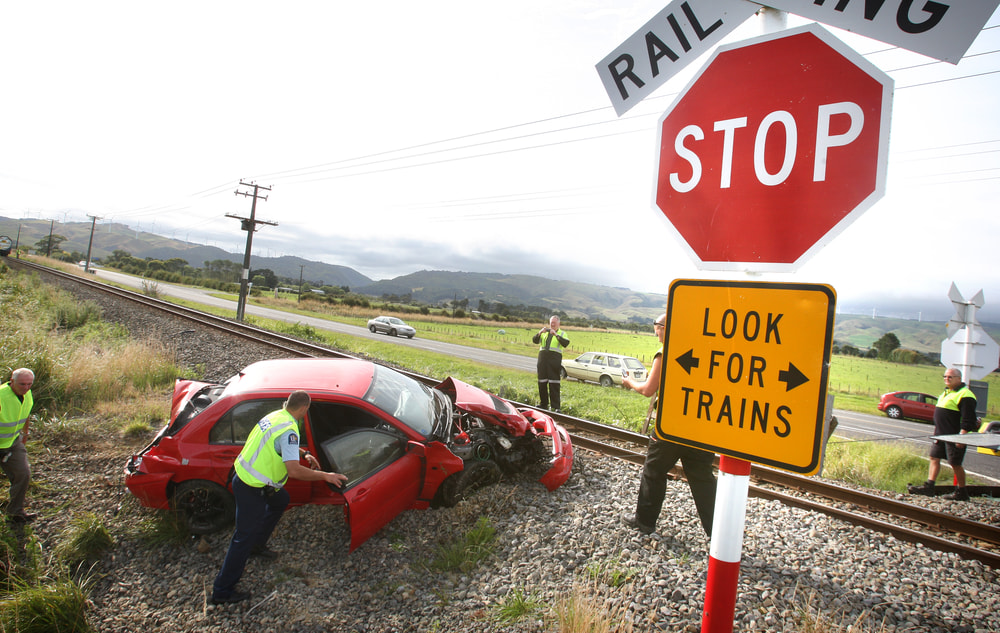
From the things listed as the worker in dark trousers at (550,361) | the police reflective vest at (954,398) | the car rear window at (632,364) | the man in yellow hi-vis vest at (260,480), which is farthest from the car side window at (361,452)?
the car rear window at (632,364)

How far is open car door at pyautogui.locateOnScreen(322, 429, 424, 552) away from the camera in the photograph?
431 centimetres

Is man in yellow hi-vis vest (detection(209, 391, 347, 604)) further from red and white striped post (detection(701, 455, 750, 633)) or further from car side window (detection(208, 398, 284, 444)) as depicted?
red and white striped post (detection(701, 455, 750, 633))

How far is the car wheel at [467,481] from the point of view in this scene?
5066 mm

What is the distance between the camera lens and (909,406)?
21.2 meters

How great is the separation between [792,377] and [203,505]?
5453 millimetres

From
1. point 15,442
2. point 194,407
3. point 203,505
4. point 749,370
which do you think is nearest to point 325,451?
point 203,505

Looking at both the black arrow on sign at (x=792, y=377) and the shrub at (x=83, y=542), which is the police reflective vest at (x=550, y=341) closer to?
the shrub at (x=83, y=542)

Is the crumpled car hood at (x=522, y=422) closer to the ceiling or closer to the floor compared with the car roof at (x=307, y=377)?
closer to the floor

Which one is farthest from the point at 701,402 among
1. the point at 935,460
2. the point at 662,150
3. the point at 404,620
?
the point at 935,460

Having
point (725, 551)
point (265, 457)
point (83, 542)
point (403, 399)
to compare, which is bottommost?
point (83, 542)

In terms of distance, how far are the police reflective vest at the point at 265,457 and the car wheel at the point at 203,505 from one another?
105 centimetres

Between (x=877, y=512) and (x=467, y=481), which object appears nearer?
(x=467, y=481)

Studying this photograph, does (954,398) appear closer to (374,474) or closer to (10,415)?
(374,474)

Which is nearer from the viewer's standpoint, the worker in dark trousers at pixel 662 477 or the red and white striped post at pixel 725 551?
the red and white striped post at pixel 725 551
